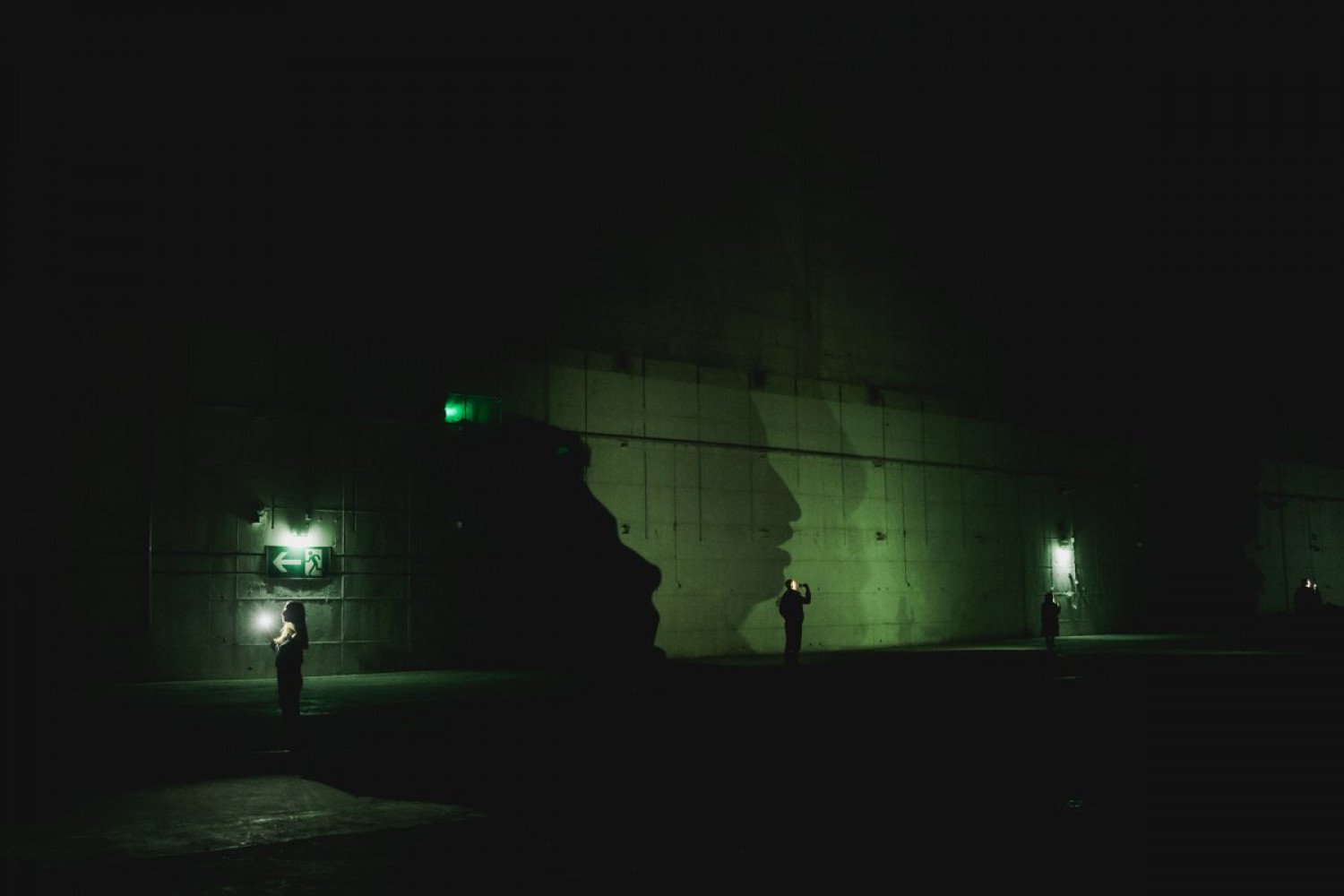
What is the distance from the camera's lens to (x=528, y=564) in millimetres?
25188

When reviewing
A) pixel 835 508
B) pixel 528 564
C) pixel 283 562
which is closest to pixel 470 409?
pixel 528 564

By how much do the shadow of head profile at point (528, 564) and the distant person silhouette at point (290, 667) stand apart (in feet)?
39.4

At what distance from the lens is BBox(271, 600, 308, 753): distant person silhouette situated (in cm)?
1123

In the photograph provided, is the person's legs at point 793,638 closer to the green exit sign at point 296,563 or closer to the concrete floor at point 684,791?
the concrete floor at point 684,791

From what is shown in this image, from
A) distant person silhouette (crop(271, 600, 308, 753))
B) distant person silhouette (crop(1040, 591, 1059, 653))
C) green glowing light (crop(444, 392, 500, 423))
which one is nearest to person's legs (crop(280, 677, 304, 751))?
distant person silhouette (crop(271, 600, 308, 753))

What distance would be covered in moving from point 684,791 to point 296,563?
51.5ft

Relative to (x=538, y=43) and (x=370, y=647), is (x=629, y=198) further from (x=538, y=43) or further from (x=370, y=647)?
(x=370, y=647)

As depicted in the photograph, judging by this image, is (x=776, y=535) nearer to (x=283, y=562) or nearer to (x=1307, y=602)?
(x=283, y=562)

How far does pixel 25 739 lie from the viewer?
12.7 meters

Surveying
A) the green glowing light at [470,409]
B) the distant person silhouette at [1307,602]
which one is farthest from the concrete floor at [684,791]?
the distant person silhouette at [1307,602]

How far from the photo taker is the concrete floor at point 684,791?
20.6 feet

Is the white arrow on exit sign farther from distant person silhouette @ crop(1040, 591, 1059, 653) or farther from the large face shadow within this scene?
distant person silhouette @ crop(1040, 591, 1059, 653)

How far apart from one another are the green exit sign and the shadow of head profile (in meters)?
2.57

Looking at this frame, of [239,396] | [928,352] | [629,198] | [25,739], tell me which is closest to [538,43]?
[629,198]
